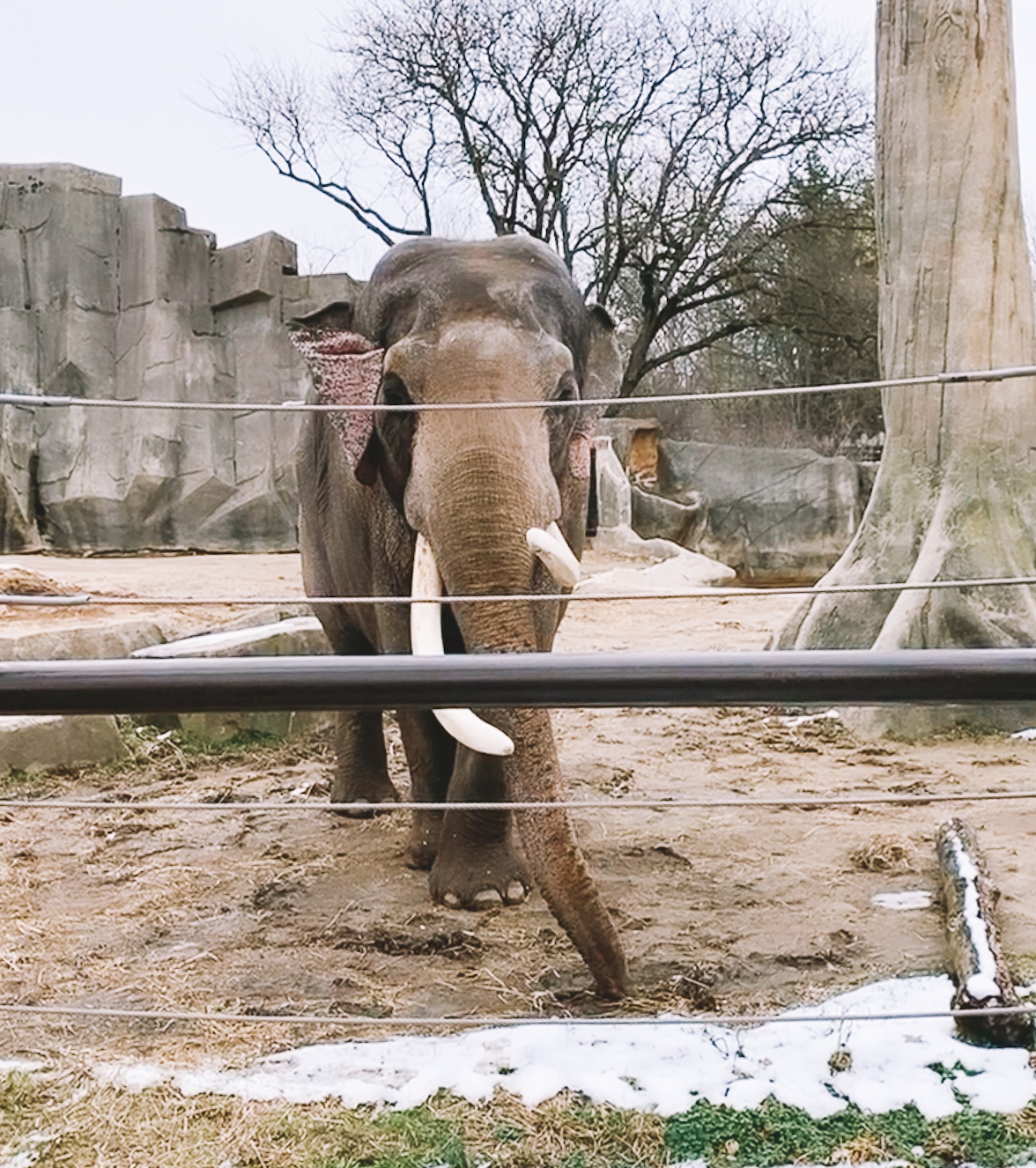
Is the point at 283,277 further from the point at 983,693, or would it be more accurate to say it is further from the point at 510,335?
the point at 983,693

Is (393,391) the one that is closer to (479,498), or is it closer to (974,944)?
(479,498)

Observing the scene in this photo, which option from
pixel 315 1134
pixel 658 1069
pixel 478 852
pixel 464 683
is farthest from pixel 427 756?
pixel 464 683

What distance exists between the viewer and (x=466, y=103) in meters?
23.1

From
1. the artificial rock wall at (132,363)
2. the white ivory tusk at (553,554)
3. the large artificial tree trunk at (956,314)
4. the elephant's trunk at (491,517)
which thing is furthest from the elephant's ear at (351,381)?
the artificial rock wall at (132,363)

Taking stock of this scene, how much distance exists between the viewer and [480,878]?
3.40 metres

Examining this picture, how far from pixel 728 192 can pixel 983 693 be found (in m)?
23.1

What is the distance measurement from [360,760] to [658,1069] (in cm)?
251

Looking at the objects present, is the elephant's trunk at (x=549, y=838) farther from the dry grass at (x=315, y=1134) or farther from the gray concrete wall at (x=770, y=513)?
the gray concrete wall at (x=770, y=513)

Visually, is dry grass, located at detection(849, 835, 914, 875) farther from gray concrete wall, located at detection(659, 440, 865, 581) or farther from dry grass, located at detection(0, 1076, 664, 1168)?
gray concrete wall, located at detection(659, 440, 865, 581)

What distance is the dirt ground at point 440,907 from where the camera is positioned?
276cm

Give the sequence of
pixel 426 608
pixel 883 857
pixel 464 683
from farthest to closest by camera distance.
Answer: pixel 883 857
pixel 426 608
pixel 464 683

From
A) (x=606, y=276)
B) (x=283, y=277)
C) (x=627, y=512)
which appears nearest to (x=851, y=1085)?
(x=627, y=512)

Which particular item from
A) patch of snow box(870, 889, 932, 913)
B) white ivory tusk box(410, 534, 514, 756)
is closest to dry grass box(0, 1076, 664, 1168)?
white ivory tusk box(410, 534, 514, 756)

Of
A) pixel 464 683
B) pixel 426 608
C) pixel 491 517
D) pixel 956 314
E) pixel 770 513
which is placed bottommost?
pixel 770 513
